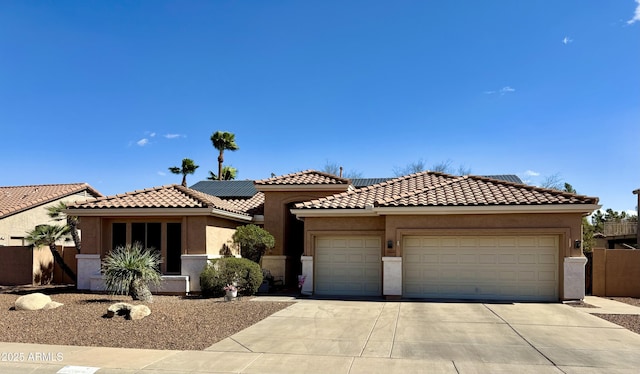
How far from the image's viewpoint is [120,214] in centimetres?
1853

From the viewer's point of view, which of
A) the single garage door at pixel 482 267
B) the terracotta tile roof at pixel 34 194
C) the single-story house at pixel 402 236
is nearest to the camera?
the single-story house at pixel 402 236

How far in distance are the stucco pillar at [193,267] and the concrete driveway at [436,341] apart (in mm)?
5211

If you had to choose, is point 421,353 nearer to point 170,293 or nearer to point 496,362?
point 496,362

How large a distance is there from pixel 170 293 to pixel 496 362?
42.2 feet

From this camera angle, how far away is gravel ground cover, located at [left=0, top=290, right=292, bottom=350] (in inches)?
390

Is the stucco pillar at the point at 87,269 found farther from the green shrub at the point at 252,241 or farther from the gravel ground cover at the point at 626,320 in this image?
the gravel ground cover at the point at 626,320

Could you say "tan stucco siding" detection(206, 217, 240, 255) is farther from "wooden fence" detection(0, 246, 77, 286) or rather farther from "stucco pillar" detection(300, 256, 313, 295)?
"wooden fence" detection(0, 246, 77, 286)

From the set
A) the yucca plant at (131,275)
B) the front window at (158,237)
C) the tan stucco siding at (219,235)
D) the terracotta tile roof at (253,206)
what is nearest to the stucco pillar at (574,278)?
the tan stucco siding at (219,235)

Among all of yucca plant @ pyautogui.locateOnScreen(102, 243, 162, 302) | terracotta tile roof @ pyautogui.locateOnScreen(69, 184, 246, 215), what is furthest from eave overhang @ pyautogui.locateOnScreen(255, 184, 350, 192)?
yucca plant @ pyautogui.locateOnScreen(102, 243, 162, 302)

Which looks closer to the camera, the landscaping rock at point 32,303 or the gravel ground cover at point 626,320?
the gravel ground cover at point 626,320

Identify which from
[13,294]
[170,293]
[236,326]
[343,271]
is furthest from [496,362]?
[13,294]

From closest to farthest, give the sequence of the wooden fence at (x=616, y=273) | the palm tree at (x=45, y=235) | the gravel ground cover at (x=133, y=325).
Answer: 1. the gravel ground cover at (x=133, y=325)
2. the wooden fence at (x=616, y=273)
3. the palm tree at (x=45, y=235)

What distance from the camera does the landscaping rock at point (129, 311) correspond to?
11.7 metres

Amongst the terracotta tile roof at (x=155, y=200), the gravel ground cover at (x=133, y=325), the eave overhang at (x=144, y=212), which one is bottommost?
the gravel ground cover at (x=133, y=325)
